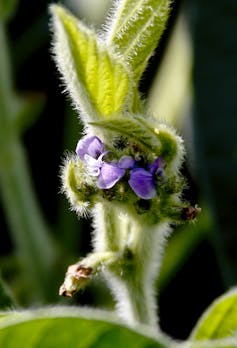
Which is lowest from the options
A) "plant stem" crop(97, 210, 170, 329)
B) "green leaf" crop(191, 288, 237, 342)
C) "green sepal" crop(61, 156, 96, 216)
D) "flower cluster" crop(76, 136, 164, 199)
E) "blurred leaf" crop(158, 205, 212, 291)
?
"blurred leaf" crop(158, 205, 212, 291)

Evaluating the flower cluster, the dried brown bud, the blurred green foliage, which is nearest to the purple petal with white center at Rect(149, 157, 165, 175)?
the flower cluster

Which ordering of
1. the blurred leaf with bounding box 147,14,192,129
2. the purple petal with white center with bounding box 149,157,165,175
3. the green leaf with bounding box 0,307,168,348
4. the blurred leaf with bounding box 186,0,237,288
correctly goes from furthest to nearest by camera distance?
the blurred leaf with bounding box 147,14,192,129, the blurred leaf with bounding box 186,0,237,288, the purple petal with white center with bounding box 149,157,165,175, the green leaf with bounding box 0,307,168,348

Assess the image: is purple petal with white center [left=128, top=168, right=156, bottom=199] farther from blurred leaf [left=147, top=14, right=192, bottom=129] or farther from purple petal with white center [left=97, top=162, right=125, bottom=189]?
blurred leaf [left=147, top=14, right=192, bottom=129]

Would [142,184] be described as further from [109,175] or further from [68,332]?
[68,332]

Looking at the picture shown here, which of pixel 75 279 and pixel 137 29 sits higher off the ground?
pixel 137 29

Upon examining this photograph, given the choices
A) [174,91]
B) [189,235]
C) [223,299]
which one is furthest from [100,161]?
[174,91]

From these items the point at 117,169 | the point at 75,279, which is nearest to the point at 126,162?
the point at 117,169

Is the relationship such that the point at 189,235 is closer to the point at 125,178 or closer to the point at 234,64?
the point at 234,64
